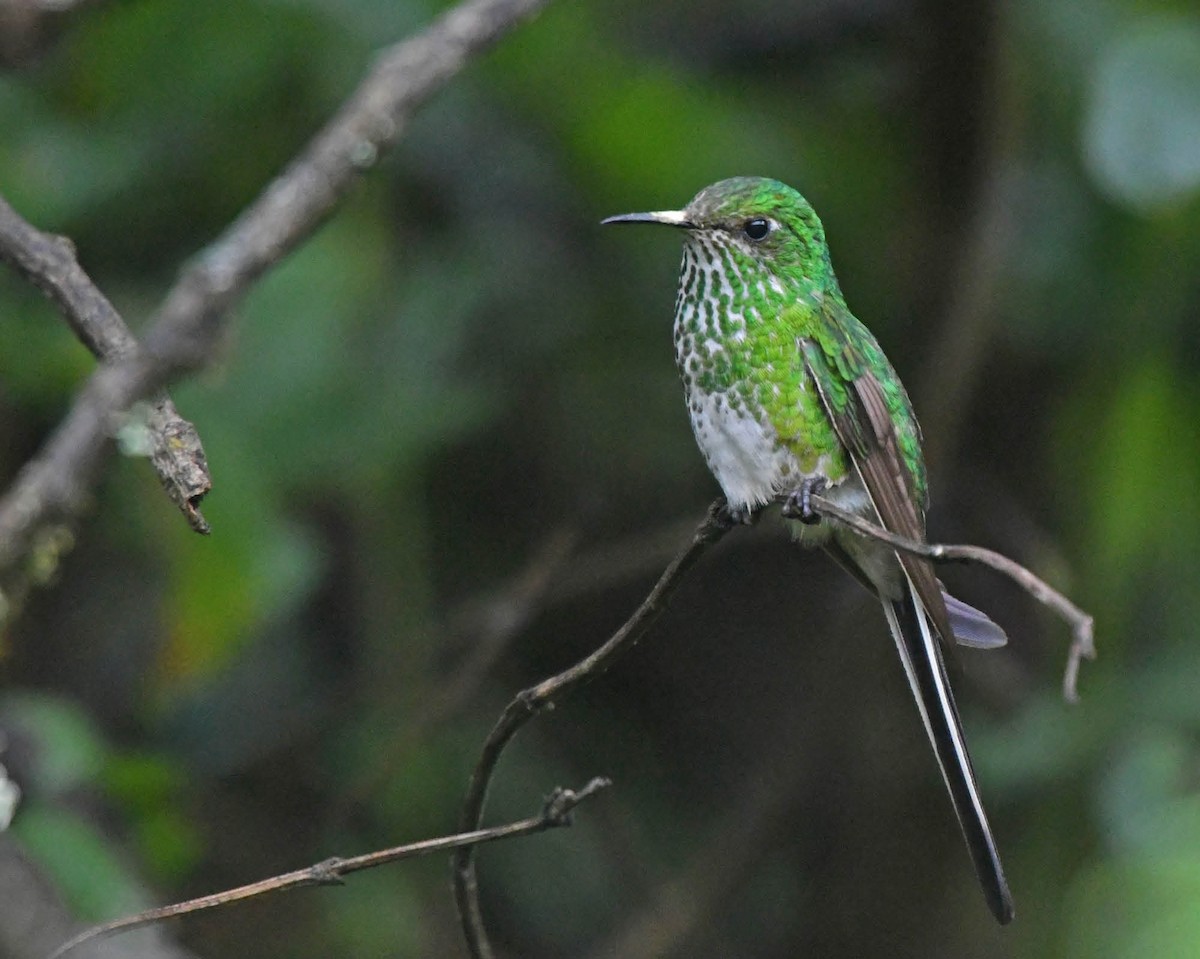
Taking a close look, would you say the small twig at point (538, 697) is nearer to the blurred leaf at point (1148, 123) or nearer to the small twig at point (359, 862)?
the small twig at point (359, 862)

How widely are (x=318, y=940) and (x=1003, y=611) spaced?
184cm

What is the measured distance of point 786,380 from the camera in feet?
7.89

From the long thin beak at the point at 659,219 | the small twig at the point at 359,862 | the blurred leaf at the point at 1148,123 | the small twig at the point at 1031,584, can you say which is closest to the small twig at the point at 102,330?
the small twig at the point at 359,862

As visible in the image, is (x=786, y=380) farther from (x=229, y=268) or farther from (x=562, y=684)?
(x=229, y=268)

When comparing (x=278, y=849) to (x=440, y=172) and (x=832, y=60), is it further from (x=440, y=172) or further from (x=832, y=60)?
(x=832, y=60)

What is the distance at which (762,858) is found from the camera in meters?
4.05

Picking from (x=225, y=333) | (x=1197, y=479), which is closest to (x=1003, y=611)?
(x=1197, y=479)

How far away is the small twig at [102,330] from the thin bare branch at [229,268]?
0.09 metres

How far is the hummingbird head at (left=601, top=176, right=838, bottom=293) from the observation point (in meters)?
2.37

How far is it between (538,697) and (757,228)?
3.41ft

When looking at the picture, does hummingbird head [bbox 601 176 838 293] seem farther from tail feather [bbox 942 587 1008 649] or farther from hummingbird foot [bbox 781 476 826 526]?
tail feather [bbox 942 587 1008 649]

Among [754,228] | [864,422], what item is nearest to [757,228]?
[754,228]

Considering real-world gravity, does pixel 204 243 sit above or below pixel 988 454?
above

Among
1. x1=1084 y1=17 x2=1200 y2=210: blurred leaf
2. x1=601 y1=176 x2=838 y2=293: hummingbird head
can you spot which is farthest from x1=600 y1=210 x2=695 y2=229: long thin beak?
x1=1084 y1=17 x2=1200 y2=210: blurred leaf
